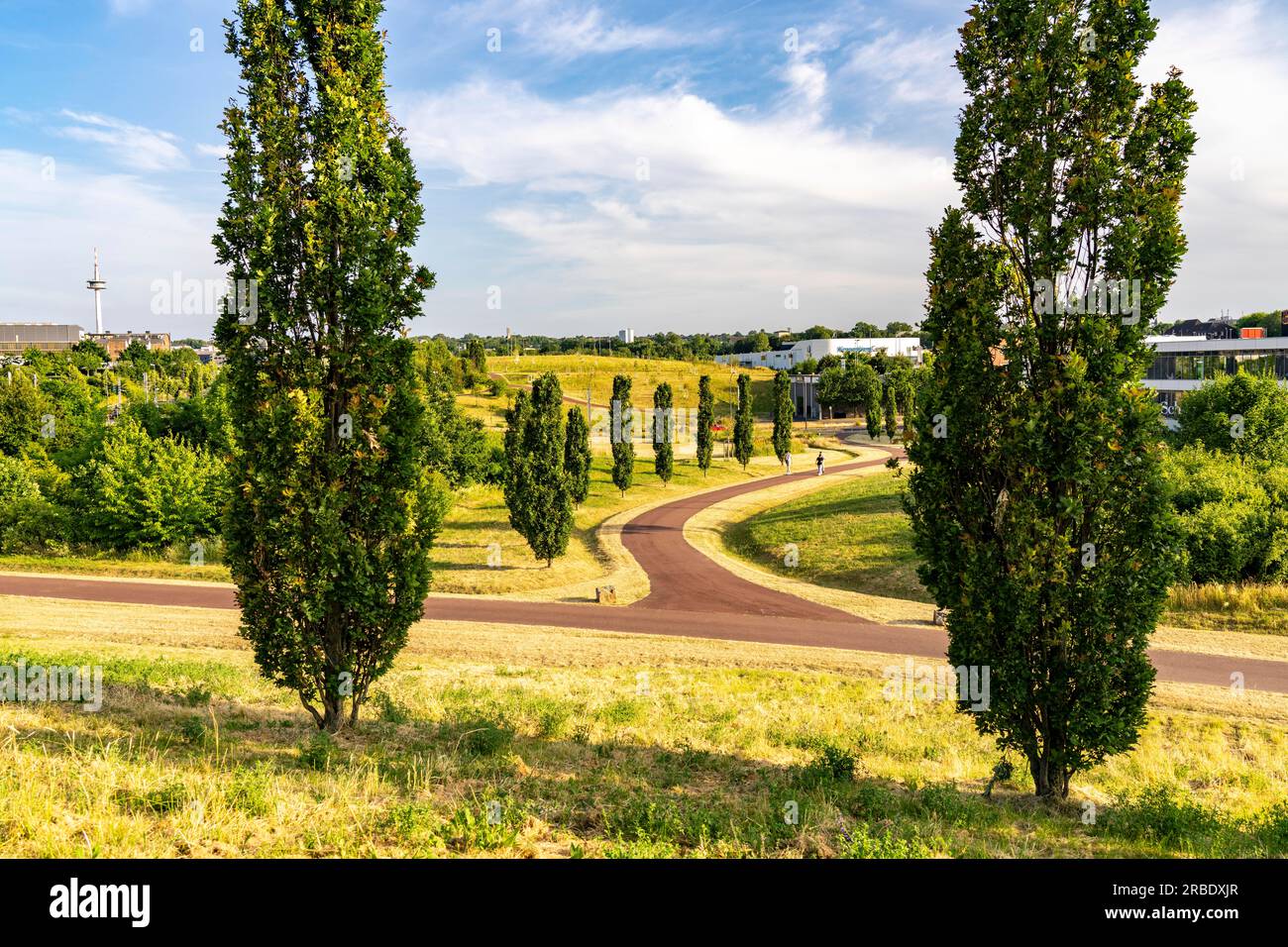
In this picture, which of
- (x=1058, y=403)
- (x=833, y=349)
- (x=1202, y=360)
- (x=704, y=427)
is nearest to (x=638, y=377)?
(x=833, y=349)

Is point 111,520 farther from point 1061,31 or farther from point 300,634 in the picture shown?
point 1061,31

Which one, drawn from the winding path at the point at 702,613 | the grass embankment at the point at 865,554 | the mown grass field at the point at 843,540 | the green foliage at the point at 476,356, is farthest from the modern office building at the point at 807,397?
the winding path at the point at 702,613

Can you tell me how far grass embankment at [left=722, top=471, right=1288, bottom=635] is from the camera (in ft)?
81.6

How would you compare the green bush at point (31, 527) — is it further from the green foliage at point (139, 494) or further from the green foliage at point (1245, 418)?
the green foliage at point (1245, 418)

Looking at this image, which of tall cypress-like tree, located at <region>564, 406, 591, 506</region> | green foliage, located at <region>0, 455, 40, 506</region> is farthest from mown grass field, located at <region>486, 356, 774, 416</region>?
green foliage, located at <region>0, 455, 40, 506</region>

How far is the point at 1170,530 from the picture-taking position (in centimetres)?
1014

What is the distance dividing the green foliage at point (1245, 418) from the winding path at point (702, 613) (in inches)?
819

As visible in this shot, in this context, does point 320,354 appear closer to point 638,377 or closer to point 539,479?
point 539,479

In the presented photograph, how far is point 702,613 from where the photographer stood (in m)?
28.0

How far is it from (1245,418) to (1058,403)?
1416 inches

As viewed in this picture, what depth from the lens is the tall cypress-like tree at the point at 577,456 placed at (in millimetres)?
47125
